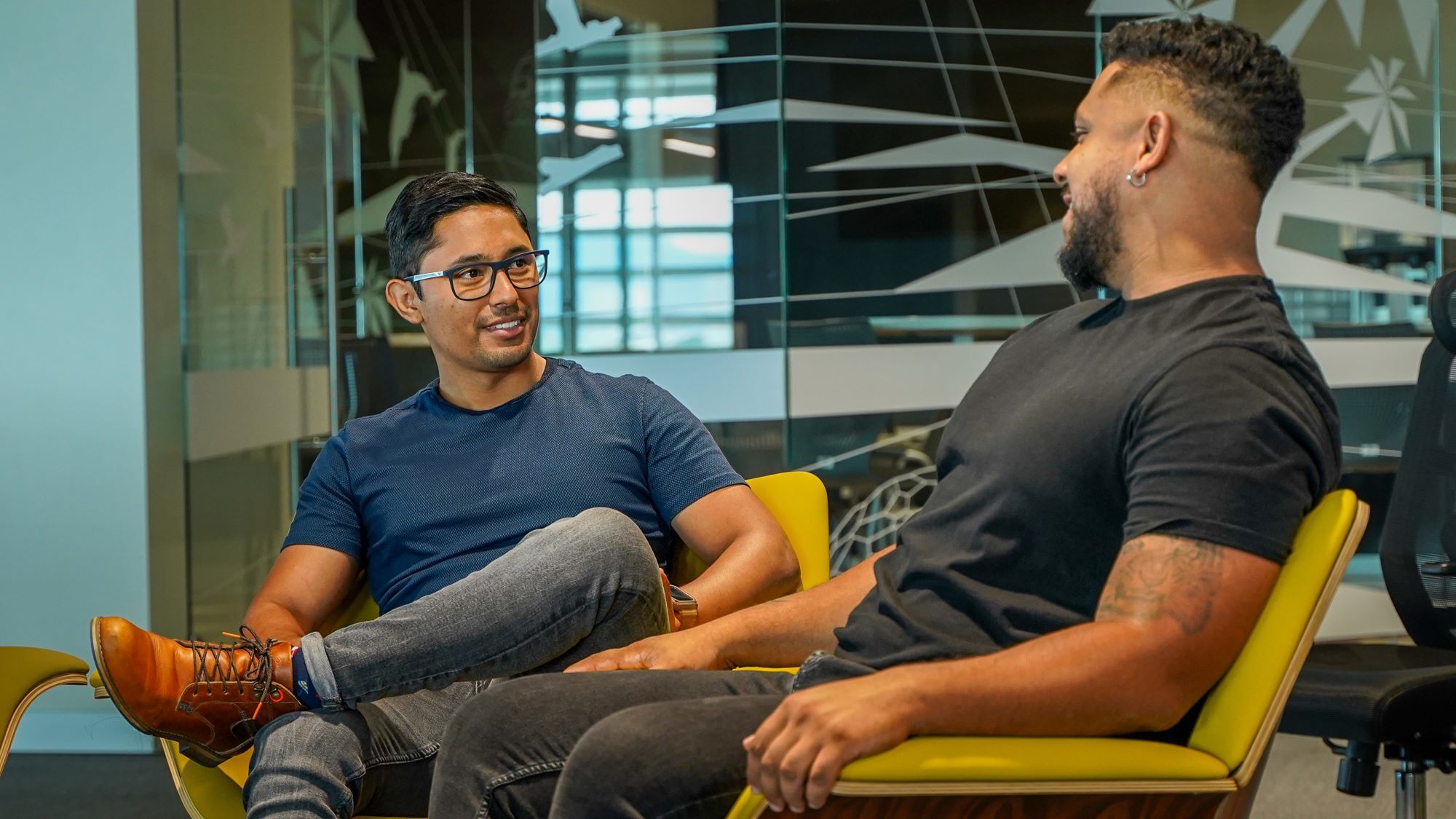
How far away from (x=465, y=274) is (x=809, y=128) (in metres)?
2.33

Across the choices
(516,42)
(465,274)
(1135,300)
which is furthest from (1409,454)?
(516,42)

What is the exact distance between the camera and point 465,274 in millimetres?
2189

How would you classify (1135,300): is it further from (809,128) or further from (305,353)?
(305,353)

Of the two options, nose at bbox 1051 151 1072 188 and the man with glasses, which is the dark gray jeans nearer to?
the man with glasses

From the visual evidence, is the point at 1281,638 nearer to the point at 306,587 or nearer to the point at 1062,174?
the point at 1062,174

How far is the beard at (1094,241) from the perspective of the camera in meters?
1.44

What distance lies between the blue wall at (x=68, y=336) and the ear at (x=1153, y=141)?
9.86ft

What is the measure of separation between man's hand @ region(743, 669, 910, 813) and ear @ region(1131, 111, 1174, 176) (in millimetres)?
622

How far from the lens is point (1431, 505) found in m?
2.40

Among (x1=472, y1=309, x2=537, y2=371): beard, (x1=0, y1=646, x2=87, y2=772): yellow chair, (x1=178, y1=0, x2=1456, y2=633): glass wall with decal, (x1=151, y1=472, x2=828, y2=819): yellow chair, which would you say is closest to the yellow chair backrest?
(x1=151, y1=472, x2=828, y2=819): yellow chair

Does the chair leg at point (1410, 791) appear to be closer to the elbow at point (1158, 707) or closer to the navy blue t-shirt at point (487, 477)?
the elbow at point (1158, 707)

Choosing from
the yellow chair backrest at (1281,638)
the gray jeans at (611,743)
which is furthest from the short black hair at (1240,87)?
the gray jeans at (611,743)

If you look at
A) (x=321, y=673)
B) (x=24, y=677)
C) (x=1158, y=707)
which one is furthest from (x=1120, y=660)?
(x=24, y=677)

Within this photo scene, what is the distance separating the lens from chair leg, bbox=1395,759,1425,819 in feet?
6.66
